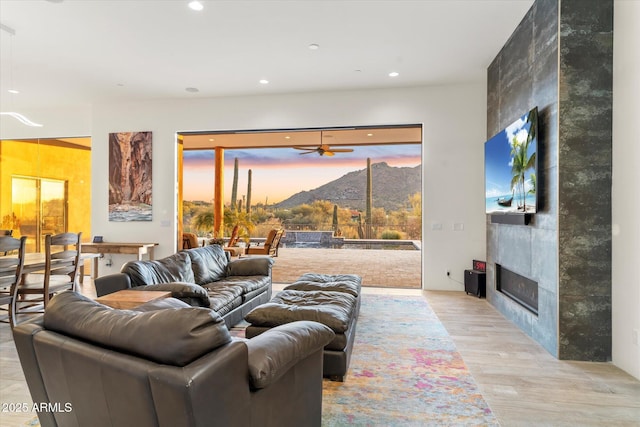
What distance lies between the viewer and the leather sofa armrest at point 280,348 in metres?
1.36

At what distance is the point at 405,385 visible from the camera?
2.57 meters

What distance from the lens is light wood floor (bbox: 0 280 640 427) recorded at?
2.19 meters

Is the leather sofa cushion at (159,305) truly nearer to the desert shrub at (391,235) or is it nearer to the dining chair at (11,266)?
the dining chair at (11,266)

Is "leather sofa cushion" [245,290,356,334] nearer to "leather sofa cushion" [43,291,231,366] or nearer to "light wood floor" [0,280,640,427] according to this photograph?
"light wood floor" [0,280,640,427]

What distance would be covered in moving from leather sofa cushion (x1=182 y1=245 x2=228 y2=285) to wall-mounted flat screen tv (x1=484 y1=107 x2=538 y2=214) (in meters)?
3.49

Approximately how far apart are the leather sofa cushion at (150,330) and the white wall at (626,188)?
3067 mm

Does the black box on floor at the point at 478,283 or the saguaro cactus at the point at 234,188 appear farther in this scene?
the saguaro cactus at the point at 234,188

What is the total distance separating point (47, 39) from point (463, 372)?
220 inches

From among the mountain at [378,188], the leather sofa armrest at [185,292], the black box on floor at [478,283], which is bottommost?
the black box on floor at [478,283]

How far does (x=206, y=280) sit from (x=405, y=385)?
8.42ft

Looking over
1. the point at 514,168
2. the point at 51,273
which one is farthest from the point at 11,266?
the point at 514,168

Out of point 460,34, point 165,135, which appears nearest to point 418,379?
point 460,34

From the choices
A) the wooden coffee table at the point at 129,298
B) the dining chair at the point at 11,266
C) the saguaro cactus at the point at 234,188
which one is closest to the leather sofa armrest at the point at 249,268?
the wooden coffee table at the point at 129,298

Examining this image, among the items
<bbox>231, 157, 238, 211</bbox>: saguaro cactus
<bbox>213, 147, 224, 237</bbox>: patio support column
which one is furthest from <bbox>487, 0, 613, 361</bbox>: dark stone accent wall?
<bbox>231, 157, 238, 211</bbox>: saguaro cactus
